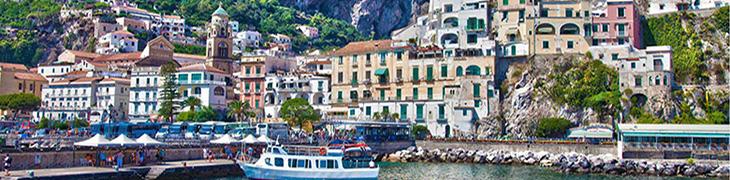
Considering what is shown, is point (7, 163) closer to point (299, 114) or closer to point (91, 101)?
point (299, 114)

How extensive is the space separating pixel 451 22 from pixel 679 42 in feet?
72.2

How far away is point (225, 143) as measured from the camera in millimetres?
50812

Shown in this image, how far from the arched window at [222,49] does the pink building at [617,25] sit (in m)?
46.2

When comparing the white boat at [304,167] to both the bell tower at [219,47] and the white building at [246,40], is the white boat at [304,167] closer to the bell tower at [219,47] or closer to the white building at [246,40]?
the bell tower at [219,47]

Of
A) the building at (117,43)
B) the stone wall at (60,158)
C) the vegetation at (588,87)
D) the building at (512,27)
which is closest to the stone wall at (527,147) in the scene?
the vegetation at (588,87)

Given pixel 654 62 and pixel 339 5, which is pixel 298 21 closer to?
pixel 339 5

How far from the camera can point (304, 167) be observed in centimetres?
3888

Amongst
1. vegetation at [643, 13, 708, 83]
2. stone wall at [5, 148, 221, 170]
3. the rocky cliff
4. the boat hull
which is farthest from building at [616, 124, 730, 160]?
the rocky cliff

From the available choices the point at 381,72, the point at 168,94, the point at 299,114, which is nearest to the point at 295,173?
the point at 299,114

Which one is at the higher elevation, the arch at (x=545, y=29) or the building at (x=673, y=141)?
the arch at (x=545, y=29)

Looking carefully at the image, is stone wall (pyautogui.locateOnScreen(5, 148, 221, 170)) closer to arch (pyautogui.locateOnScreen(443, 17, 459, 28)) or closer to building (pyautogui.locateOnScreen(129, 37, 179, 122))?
arch (pyautogui.locateOnScreen(443, 17, 459, 28))

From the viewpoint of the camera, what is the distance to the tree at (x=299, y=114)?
71188mm

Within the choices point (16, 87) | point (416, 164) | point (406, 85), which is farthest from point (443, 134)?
point (16, 87)

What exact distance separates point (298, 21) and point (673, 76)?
3808 inches
